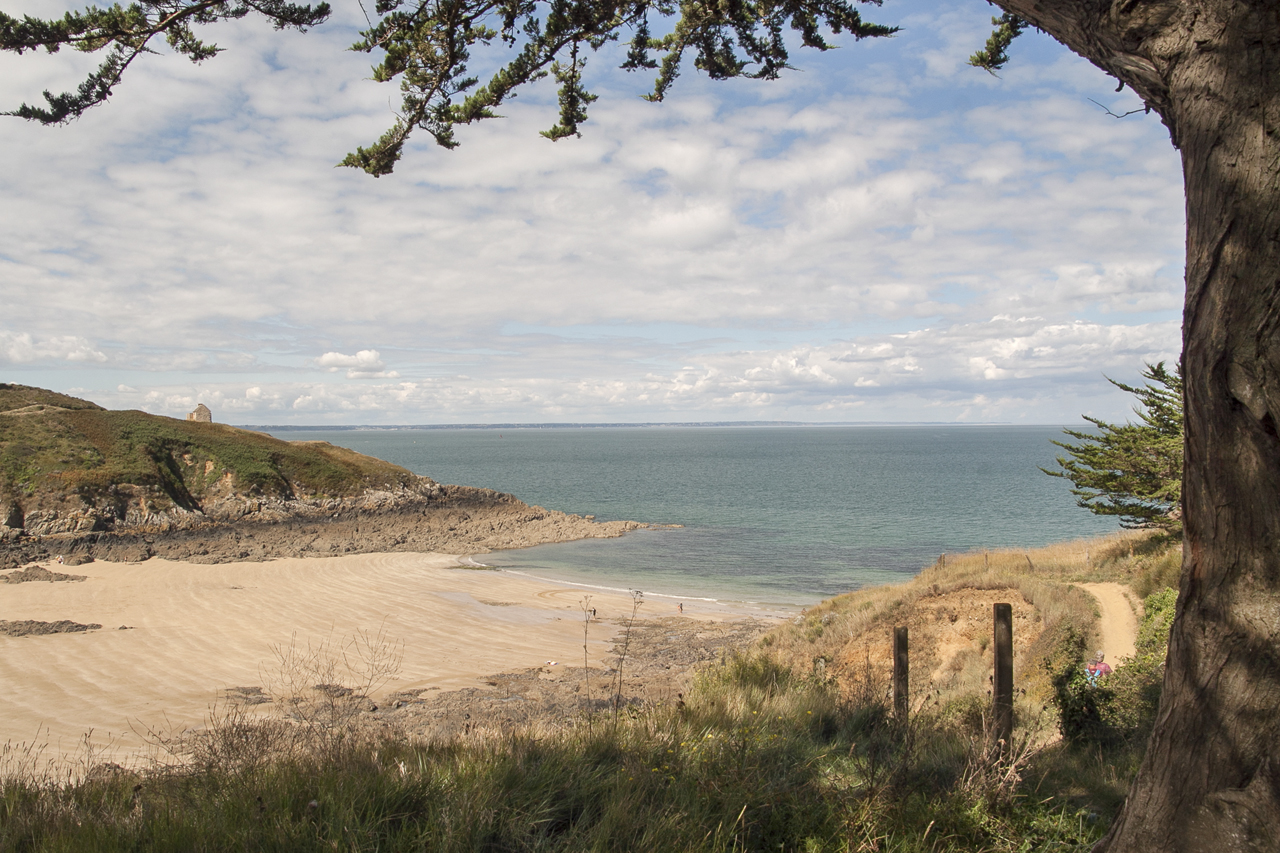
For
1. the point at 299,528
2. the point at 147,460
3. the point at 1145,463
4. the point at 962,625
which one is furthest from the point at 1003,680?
the point at 147,460

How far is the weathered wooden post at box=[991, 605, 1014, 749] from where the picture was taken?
20.1ft

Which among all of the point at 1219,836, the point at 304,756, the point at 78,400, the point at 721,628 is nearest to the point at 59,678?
the point at 304,756

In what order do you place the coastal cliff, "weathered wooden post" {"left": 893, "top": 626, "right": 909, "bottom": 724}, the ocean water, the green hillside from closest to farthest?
"weathered wooden post" {"left": 893, "top": 626, "right": 909, "bottom": 724} → the ocean water → the coastal cliff → the green hillside

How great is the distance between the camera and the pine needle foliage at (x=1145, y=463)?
64.7ft

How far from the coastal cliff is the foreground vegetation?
32.6m

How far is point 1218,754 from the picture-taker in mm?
3043

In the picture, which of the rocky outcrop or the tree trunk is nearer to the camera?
the tree trunk

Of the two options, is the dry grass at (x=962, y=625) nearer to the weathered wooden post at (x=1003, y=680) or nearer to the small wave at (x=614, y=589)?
the weathered wooden post at (x=1003, y=680)

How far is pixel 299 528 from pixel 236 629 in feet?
68.4

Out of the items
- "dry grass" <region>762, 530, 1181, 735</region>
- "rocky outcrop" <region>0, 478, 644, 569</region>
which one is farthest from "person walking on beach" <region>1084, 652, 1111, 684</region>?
"rocky outcrop" <region>0, 478, 644, 569</region>

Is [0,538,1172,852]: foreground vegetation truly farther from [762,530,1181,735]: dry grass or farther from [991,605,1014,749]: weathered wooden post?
[762,530,1181,735]: dry grass

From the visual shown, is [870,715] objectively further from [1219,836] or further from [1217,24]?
[1217,24]

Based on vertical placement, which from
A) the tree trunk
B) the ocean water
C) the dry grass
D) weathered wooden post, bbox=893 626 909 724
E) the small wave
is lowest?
the small wave

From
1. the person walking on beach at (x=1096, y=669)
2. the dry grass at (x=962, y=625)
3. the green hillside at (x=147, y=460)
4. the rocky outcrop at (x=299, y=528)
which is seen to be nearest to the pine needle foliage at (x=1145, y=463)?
the dry grass at (x=962, y=625)
